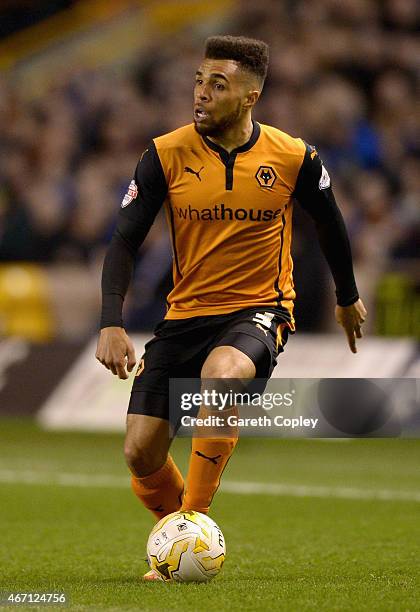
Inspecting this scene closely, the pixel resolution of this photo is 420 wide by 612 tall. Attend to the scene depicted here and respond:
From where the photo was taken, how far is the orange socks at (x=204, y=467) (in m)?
5.30

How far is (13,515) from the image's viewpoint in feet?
24.9

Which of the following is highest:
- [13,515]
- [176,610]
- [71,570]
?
[176,610]

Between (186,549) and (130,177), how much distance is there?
9676 millimetres

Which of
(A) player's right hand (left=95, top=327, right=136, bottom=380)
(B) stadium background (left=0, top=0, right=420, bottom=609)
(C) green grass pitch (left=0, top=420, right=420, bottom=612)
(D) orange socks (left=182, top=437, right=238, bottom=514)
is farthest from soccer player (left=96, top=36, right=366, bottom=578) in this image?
(B) stadium background (left=0, top=0, right=420, bottom=609)

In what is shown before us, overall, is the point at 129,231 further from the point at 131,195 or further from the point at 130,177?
the point at 130,177

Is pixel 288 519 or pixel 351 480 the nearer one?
pixel 288 519

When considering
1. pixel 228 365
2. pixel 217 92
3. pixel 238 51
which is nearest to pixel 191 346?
pixel 228 365

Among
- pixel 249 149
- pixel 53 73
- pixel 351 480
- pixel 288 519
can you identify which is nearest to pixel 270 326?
pixel 249 149

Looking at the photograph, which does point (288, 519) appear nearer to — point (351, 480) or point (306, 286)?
point (351, 480)

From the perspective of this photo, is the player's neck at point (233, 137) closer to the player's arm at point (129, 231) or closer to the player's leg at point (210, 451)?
the player's arm at point (129, 231)

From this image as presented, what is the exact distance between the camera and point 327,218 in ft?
18.4

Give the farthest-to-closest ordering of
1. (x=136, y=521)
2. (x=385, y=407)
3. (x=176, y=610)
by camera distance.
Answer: (x=385, y=407), (x=136, y=521), (x=176, y=610)

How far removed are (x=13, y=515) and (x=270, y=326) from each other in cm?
276

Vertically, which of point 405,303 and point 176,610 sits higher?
point 176,610
